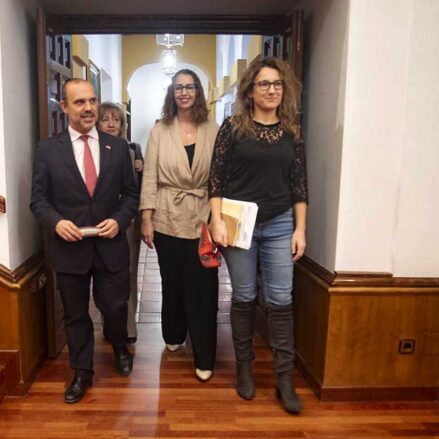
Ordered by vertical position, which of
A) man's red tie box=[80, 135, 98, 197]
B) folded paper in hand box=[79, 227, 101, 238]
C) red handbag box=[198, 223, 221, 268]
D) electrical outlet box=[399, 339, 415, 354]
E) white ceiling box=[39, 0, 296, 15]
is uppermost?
white ceiling box=[39, 0, 296, 15]

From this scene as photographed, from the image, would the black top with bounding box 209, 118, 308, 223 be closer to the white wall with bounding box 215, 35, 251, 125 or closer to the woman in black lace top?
the woman in black lace top

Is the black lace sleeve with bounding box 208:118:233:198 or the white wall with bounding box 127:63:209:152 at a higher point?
the white wall with bounding box 127:63:209:152

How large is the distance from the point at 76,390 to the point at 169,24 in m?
1.98

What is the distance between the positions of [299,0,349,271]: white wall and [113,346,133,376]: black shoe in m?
1.09

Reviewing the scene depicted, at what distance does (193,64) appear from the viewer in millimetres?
9875

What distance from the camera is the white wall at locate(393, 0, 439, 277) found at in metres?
1.98

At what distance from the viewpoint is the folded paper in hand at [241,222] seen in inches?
77.0

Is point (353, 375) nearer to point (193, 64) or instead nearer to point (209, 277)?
point (209, 277)

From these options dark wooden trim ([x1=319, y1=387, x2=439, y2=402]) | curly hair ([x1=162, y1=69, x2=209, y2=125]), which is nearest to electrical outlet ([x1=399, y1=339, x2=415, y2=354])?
dark wooden trim ([x1=319, y1=387, x2=439, y2=402])

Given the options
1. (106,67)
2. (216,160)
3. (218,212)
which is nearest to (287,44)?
(216,160)

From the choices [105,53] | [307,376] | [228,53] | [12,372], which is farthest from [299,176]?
A: [228,53]

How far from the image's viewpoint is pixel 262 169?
6.51 feet

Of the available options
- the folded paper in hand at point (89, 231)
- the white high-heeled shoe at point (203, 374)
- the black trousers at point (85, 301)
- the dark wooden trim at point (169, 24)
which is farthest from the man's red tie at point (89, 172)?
the white high-heeled shoe at point (203, 374)

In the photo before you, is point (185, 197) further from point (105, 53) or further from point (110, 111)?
point (105, 53)
